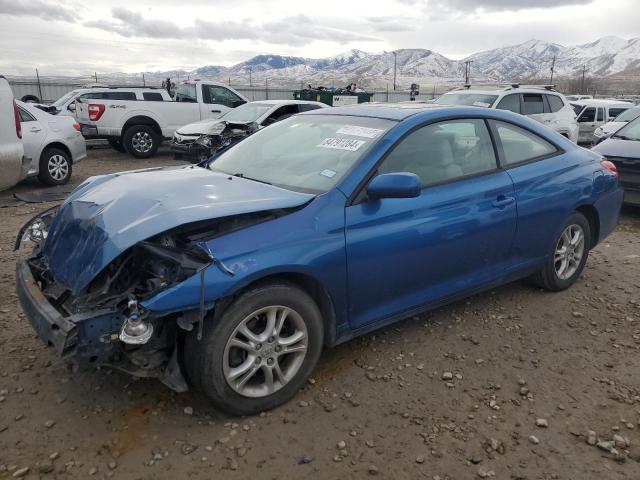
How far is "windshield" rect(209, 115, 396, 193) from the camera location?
334cm

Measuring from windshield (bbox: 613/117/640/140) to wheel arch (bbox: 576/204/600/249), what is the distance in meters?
3.94

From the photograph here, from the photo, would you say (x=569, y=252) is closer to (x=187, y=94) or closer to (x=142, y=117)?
(x=142, y=117)

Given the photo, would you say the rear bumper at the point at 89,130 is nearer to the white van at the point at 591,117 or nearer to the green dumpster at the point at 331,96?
the green dumpster at the point at 331,96

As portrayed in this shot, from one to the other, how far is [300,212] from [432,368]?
4.54ft

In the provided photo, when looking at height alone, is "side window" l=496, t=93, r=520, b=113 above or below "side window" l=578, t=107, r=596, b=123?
above

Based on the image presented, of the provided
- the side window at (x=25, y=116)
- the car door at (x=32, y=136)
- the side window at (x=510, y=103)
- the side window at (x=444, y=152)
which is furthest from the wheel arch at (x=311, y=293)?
the side window at (x=510, y=103)

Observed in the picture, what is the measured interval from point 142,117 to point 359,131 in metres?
10.5

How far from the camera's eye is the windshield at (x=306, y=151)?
131 inches

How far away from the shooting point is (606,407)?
3.12 metres

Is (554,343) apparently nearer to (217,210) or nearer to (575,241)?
(575,241)

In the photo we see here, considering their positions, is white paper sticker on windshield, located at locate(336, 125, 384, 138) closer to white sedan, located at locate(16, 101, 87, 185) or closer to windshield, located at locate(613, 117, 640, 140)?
windshield, located at locate(613, 117, 640, 140)

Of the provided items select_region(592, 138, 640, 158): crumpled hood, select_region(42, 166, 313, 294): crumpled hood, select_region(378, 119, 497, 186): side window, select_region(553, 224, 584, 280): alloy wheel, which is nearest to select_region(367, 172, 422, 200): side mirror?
select_region(378, 119, 497, 186): side window

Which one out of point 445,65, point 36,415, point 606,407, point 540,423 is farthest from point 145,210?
point 445,65

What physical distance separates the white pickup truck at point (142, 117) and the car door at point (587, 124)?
35.1 feet
